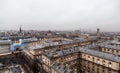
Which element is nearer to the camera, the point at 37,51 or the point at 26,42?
the point at 37,51

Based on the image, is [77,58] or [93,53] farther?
[77,58]

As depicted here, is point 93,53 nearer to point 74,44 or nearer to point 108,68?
point 108,68

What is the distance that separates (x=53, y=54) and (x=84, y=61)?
1421 centimetres

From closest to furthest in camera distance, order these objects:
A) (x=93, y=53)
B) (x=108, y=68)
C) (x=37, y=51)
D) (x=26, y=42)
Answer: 1. (x=108, y=68)
2. (x=93, y=53)
3. (x=37, y=51)
4. (x=26, y=42)

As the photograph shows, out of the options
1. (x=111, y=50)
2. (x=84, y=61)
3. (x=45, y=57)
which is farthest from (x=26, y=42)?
(x=111, y=50)

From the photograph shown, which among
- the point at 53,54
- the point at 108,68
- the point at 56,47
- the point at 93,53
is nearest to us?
the point at 108,68

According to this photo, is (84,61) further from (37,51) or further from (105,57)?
(37,51)

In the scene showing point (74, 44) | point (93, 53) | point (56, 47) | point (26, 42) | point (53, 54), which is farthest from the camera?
point (26, 42)

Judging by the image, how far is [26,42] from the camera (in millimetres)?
86188

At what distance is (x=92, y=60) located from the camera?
40.7 meters

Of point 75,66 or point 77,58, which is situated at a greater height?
point 77,58

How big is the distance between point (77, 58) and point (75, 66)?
12.1 ft

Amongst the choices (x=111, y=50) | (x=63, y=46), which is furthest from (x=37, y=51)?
(x=111, y=50)

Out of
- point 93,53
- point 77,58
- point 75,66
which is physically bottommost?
point 75,66
